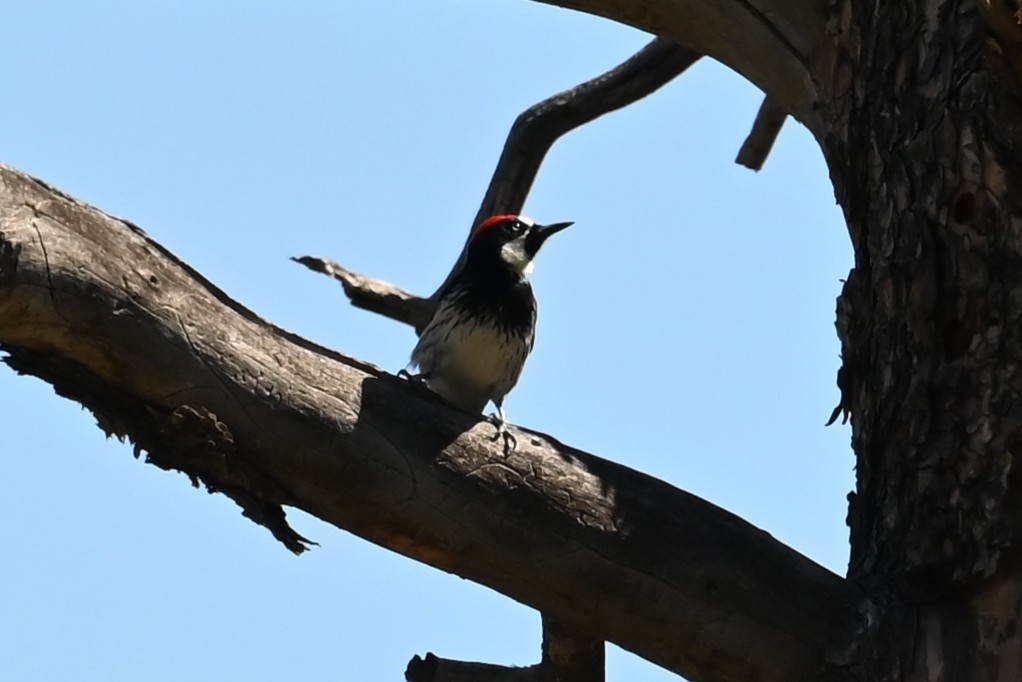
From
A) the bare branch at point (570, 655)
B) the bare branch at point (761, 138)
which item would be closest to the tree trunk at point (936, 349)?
the bare branch at point (570, 655)

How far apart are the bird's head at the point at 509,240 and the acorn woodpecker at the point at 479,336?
48 mm

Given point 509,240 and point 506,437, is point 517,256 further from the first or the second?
point 506,437

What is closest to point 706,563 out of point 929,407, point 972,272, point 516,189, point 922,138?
point 929,407

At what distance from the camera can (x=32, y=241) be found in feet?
9.12

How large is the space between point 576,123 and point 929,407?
9.04ft

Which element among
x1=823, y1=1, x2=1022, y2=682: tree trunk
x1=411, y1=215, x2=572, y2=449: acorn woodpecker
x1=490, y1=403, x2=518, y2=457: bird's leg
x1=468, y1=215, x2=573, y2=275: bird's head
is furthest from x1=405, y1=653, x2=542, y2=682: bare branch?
x1=468, y1=215, x2=573, y2=275: bird's head

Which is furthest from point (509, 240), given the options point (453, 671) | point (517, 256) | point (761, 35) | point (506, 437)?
point (506, 437)

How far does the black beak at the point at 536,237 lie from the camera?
19.4ft

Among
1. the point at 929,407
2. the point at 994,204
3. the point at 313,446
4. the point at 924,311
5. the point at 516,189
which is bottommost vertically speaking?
the point at 313,446

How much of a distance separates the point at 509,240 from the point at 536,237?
0.15m

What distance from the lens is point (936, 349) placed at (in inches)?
130

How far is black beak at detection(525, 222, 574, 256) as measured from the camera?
233 inches

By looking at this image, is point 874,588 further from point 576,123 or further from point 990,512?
point 576,123

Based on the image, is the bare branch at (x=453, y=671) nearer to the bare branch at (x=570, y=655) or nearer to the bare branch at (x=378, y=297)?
the bare branch at (x=570, y=655)
